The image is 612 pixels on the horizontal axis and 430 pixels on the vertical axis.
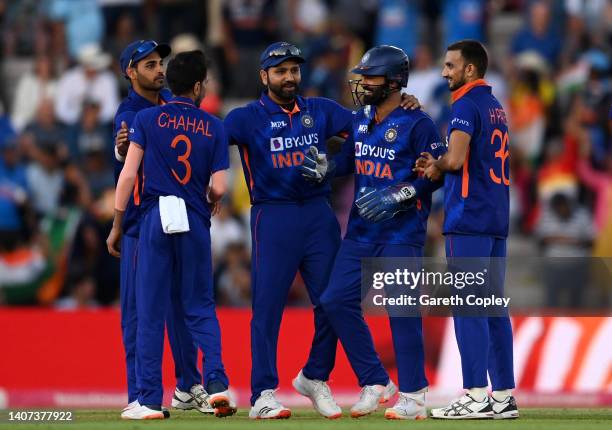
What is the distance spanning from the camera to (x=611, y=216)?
1738 cm

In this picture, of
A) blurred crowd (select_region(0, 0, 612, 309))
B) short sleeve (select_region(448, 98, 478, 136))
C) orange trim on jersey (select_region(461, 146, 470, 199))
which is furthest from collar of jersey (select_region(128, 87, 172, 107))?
blurred crowd (select_region(0, 0, 612, 309))

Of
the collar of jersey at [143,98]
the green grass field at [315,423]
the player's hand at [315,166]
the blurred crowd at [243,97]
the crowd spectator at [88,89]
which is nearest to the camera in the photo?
the green grass field at [315,423]

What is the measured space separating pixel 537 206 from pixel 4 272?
6.31m

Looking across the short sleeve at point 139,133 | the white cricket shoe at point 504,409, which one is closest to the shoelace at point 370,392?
the white cricket shoe at point 504,409

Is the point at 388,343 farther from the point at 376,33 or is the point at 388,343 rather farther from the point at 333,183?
the point at 376,33

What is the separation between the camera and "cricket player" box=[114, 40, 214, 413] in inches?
445

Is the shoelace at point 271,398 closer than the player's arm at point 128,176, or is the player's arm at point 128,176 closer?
the player's arm at point 128,176

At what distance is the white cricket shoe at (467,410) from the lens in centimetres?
1073

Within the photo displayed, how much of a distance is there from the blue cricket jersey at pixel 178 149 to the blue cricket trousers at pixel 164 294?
6.1 inches

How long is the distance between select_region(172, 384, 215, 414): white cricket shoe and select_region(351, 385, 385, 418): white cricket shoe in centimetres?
109

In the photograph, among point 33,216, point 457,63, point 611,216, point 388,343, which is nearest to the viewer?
point 457,63

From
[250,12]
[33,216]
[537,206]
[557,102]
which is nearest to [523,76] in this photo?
[557,102]

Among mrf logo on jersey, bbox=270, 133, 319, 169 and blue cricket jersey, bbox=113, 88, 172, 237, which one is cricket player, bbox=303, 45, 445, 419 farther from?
blue cricket jersey, bbox=113, 88, 172, 237

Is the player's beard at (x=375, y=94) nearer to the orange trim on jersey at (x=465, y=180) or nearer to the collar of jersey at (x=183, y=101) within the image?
the orange trim on jersey at (x=465, y=180)
